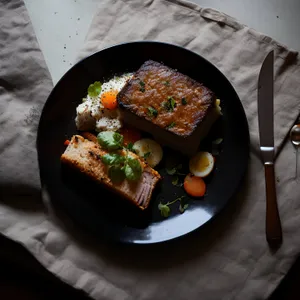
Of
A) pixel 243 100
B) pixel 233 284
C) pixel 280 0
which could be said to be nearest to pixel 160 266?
pixel 233 284

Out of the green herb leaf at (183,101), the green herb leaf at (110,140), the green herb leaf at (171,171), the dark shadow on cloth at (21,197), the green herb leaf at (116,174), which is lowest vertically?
the dark shadow on cloth at (21,197)

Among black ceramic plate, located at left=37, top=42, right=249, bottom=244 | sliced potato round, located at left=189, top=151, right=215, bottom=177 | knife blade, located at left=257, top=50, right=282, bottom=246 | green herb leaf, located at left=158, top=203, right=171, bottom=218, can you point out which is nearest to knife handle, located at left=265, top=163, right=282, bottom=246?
knife blade, located at left=257, top=50, right=282, bottom=246

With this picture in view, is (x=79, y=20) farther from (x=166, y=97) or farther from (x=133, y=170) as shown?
(x=133, y=170)

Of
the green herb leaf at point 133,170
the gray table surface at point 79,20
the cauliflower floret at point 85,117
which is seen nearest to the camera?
the green herb leaf at point 133,170

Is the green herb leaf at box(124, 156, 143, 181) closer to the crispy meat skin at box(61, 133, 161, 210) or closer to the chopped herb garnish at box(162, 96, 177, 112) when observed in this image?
the crispy meat skin at box(61, 133, 161, 210)

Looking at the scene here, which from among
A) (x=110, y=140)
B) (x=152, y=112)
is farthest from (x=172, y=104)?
(x=110, y=140)

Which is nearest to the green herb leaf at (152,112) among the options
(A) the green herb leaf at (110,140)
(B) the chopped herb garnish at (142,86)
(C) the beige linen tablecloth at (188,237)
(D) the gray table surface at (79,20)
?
(B) the chopped herb garnish at (142,86)

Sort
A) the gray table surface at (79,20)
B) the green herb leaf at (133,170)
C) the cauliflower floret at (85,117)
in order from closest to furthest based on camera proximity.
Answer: the green herb leaf at (133,170)
the cauliflower floret at (85,117)
the gray table surface at (79,20)

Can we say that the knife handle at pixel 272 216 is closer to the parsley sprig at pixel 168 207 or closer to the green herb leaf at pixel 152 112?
the parsley sprig at pixel 168 207

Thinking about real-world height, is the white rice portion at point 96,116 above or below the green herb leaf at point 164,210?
above
